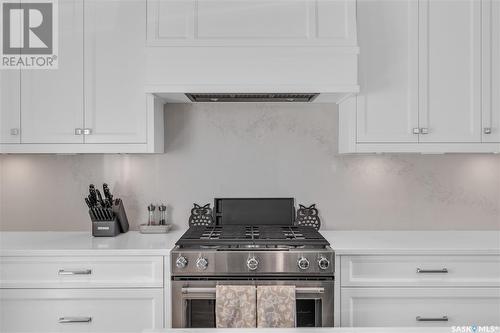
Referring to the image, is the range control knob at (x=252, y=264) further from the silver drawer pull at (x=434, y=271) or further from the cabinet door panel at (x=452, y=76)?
the cabinet door panel at (x=452, y=76)

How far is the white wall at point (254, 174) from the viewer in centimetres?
274

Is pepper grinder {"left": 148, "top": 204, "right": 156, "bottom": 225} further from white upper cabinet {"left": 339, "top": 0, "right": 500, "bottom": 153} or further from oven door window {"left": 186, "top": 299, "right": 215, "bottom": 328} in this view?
white upper cabinet {"left": 339, "top": 0, "right": 500, "bottom": 153}

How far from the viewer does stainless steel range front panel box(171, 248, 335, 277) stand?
208 centimetres

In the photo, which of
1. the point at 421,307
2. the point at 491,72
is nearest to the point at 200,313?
the point at 421,307

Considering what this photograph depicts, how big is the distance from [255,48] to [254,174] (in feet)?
2.83

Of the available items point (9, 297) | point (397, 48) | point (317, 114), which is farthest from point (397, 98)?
point (9, 297)

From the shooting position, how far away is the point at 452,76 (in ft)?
7.66

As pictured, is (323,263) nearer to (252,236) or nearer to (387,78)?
(252,236)

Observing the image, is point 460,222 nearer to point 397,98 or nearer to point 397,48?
point 397,98

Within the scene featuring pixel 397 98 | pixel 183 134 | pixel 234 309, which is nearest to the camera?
pixel 234 309

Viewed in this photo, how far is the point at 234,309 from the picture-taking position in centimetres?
200

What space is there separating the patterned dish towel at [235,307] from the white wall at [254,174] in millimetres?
851

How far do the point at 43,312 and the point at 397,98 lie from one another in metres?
2.25

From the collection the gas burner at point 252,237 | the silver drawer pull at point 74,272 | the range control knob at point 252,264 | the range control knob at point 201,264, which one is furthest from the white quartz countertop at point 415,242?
the silver drawer pull at point 74,272
